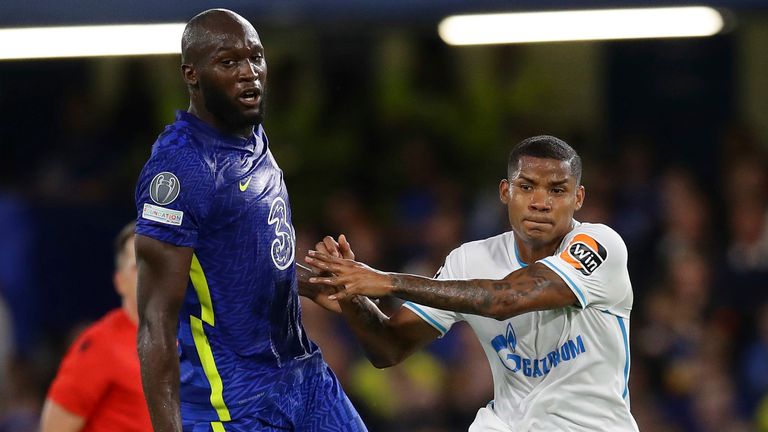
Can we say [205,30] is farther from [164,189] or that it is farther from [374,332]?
[374,332]

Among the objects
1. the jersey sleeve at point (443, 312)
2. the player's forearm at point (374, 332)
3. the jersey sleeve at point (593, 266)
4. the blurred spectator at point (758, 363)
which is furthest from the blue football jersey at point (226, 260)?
the blurred spectator at point (758, 363)

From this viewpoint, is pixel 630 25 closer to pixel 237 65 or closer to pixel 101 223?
pixel 101 223

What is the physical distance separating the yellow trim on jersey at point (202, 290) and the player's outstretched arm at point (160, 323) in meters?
0.13

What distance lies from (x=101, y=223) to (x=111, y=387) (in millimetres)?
4192

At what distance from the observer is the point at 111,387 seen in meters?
6.15

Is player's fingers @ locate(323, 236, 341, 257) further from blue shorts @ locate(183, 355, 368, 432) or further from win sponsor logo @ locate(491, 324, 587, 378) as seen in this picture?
win sponsor logo @ locate(491, 324, 587, 378)

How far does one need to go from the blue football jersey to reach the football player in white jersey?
9.6 inches

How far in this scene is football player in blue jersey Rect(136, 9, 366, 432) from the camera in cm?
421

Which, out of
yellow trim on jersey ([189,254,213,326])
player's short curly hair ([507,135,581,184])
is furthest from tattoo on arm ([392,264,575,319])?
yellow trim on jersey ([189,254,213,326])

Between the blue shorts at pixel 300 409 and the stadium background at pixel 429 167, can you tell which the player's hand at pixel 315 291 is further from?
the stadium background at pixel 429 167

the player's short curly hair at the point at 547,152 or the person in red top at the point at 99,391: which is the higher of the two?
the player's short curly hair at the point at 547,152

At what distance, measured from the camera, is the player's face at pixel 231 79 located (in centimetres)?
441

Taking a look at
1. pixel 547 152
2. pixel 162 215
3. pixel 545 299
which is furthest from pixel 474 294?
pixel 162 215

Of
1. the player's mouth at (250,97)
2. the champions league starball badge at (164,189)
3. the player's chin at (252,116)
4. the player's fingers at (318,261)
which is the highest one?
the player's mouth at (250,97)
